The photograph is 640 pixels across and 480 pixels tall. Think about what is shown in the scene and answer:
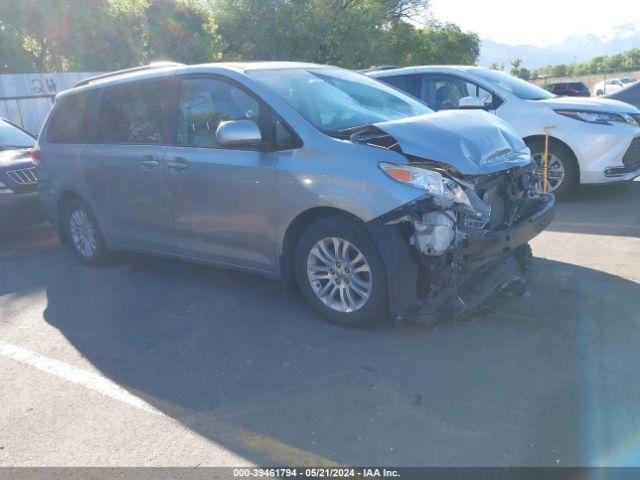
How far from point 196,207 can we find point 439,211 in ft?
7.05

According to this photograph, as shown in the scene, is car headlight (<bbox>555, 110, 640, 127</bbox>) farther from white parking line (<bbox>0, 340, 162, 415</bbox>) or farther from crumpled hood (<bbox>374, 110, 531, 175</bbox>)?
white parking line (<bbox>0, 340, 162, 415</bbox>)

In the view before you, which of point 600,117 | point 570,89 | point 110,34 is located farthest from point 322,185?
point 110,34

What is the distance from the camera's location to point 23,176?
8.02m

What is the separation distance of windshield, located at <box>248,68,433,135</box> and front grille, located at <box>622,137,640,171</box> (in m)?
3.55

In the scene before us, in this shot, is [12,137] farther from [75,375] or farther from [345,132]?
→ [345,132]

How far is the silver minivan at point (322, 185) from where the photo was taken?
13.5 feet

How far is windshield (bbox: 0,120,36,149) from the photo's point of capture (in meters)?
9.01

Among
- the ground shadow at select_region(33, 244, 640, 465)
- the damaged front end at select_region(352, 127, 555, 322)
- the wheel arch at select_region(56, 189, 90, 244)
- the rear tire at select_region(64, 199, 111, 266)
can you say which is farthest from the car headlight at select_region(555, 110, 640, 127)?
the wheel arch at select_region(56, 189, 90, 244)

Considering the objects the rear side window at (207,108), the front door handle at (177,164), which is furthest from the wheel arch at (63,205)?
the rear side window at (207,108)

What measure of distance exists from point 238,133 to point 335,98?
99 centimetres

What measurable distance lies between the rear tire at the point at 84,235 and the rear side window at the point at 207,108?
1.82 meters

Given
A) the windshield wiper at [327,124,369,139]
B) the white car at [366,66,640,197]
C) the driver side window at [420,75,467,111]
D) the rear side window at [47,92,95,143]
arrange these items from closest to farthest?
1. the windshield wiper at [327,124,369,139]
2. the rear side window at [47,92,95,143]
3. the white car at [366,66,640,197]
4. the driver side window at [420,75,467,111]

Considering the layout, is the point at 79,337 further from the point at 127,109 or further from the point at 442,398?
the point at 442,398

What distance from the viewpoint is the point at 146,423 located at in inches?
138
